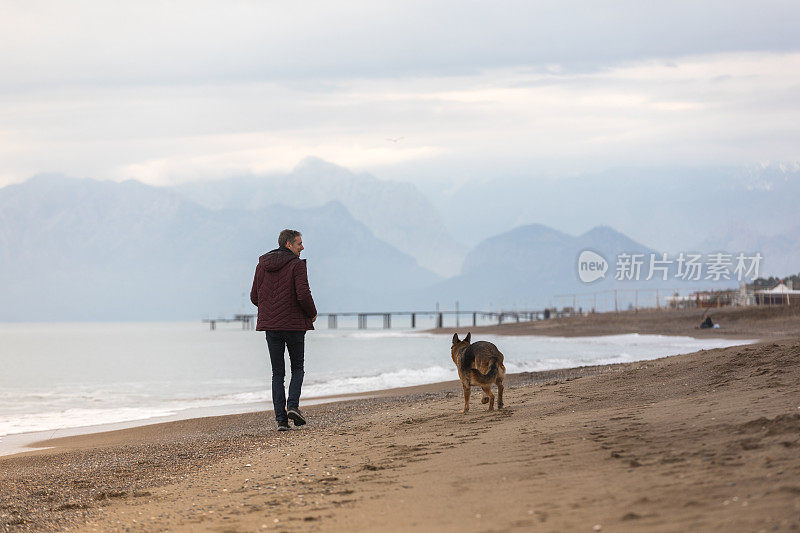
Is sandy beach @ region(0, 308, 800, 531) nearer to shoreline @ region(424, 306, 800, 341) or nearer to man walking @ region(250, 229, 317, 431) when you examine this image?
man walking @ region(250, 229, 317, 431)

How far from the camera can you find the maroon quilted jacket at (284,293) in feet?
30.7

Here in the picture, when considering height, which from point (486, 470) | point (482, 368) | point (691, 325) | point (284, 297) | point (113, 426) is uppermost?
point (284, 297)

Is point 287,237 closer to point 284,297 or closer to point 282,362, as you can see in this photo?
point 284,297

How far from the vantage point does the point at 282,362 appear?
31.9 ft

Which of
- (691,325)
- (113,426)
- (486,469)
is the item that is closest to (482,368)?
(486,469)

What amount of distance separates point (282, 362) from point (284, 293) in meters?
0.82

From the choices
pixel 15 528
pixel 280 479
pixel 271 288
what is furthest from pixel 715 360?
pixel 15 528

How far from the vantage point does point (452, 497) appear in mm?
4938

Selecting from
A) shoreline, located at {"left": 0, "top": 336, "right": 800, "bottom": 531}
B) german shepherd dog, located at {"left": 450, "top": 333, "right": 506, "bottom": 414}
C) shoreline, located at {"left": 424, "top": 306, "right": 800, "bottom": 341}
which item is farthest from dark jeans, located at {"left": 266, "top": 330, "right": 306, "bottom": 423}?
shoreline, located at {"left": 424, "top": 306, "right": 800, "bottom": 341}

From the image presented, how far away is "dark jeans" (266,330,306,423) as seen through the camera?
31.3 ft

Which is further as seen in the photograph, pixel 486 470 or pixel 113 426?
pixel 113 426

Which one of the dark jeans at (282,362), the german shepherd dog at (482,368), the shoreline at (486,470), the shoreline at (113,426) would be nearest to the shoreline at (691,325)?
the shoreline at (113,426)

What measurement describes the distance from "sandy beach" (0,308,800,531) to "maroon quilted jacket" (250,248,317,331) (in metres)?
1.19

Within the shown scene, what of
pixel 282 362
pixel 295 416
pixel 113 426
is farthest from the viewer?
pixel 113 426
